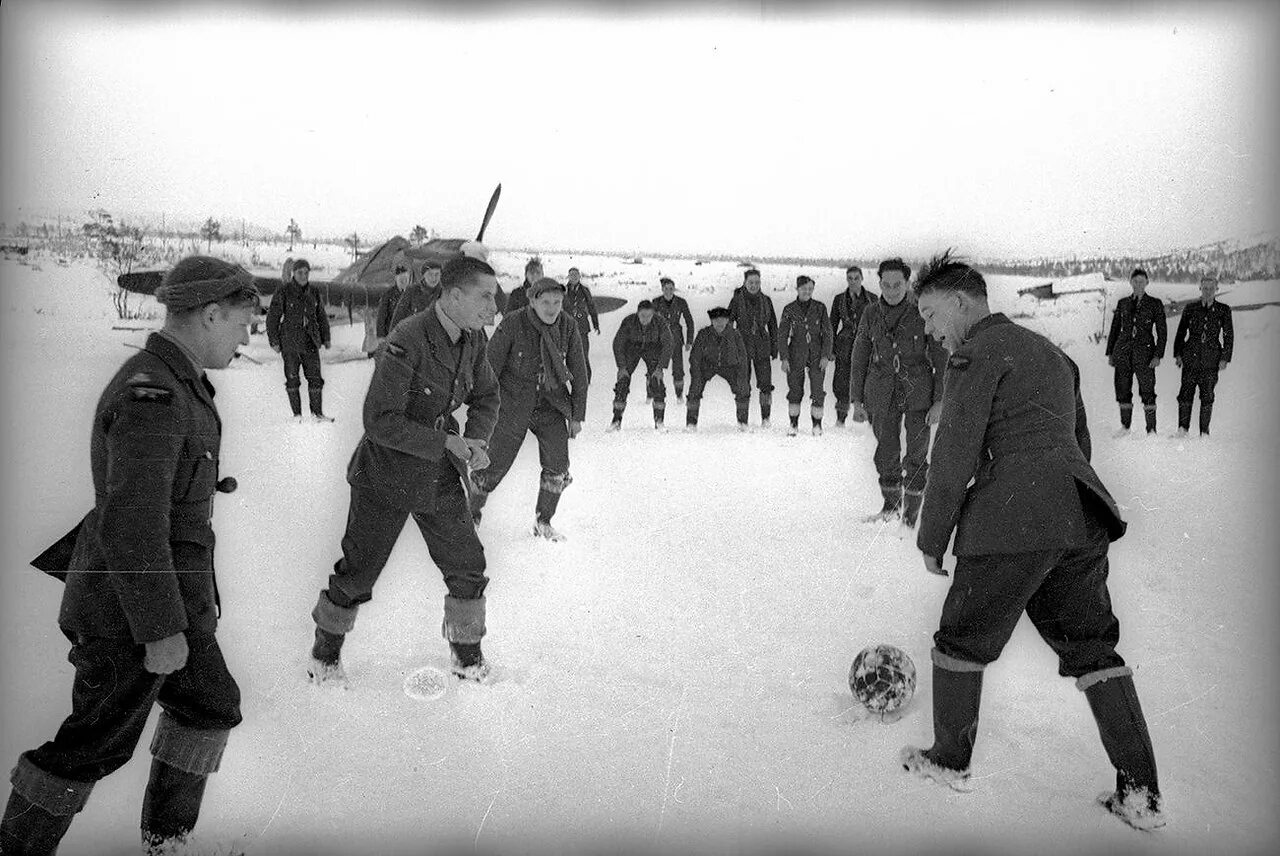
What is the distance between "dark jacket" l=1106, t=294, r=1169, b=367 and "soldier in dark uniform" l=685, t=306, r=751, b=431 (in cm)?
416

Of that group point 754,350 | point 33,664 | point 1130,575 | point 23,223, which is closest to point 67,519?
point 33,664

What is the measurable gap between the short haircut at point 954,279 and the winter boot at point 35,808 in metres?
2.80

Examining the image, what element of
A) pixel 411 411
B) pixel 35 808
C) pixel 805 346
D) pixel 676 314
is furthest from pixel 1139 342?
pixel 35 808

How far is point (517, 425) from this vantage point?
5668mm

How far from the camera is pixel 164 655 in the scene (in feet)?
7.00

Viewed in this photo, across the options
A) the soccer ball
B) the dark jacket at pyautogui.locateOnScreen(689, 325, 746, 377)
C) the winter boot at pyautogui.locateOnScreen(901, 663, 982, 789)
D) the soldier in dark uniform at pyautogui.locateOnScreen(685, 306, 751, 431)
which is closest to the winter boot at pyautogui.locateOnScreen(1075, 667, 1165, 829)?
the winter boot at pyautogui.locateOnScreen(901, 663, 982, 789)

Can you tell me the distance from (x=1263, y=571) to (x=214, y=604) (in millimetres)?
4608

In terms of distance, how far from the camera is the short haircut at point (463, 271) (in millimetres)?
3418

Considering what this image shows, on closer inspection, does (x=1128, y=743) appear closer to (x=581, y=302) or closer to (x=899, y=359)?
(x=899, y=359)

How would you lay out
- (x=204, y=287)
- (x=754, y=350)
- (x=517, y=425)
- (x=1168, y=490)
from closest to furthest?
(x=204, y=287) → (x=517, y=425) → (x=1168, y=490) → (x=754, y=350)

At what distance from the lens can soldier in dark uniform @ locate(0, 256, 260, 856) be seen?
2.11m

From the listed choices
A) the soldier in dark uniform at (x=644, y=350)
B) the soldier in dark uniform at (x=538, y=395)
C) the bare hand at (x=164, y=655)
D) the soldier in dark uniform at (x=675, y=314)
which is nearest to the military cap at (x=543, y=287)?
the soldier in dark uniform at (x=538, y=395)

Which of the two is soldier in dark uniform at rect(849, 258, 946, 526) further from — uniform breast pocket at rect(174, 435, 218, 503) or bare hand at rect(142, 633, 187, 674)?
bare hand at rect(142, 633, 187, 674)

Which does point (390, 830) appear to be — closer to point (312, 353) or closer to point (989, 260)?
point (989, 260)
